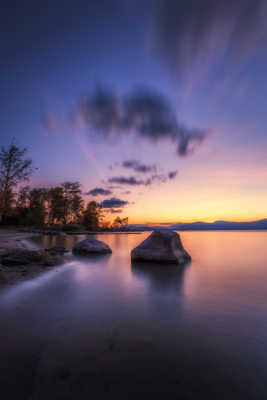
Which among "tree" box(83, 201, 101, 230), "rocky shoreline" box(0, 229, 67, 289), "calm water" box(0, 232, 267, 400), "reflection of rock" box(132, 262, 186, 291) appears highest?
"tree" box(83, 201, 101, 230)

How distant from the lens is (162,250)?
6.85 meters

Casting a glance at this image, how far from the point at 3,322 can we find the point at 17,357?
2.96 ft

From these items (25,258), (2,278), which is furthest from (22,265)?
(2,278)

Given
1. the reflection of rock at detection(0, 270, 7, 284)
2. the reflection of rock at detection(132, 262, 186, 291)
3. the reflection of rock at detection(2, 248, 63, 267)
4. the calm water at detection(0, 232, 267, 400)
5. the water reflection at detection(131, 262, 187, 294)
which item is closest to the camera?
the calm water at detection(0, 232, 267, 400)

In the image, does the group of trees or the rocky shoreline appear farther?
the group of trees

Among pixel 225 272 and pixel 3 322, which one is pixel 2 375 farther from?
pixel 225 272

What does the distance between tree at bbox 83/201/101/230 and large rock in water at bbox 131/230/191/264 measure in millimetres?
54959

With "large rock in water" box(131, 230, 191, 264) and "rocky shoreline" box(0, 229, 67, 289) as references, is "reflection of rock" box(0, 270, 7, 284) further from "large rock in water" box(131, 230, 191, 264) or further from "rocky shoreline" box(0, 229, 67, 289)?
"large rock in water" box(131, 230, 191, 264)

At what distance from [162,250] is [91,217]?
55938 millimetres

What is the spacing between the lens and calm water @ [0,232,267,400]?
4.44ft

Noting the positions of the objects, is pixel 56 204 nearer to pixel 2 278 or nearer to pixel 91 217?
pixel 91 217

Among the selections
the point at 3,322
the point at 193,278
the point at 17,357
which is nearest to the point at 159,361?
the point at 17,357

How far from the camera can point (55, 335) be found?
2.03 metres

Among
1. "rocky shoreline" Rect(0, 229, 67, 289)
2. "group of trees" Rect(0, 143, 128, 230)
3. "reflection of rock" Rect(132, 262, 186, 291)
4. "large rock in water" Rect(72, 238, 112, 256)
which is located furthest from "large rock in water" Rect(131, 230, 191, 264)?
"group of trees" Rect(0, 143, 128, 230)
